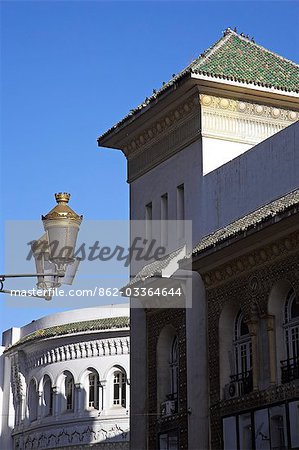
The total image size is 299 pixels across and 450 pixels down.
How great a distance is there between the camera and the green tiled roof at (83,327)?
3769 cm

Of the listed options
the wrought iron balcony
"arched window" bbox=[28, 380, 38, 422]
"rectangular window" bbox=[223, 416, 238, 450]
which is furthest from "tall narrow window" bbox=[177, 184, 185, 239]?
"arched window" bbox=[28, 380, 38, 422]

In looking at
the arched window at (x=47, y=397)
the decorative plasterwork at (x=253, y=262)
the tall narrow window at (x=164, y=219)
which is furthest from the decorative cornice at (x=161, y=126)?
the arched window at (x=47, y=397)

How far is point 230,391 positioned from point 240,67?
836 centimetres

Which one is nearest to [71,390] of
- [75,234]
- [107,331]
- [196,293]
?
[107,331]

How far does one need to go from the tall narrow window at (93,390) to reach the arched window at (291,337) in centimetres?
1834

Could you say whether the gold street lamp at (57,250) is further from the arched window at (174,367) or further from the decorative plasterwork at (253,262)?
the arched window at (174,367)

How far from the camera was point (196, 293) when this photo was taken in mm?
23766

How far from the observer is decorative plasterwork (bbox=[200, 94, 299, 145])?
2475 centimetres

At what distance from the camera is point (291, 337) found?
68.0ft

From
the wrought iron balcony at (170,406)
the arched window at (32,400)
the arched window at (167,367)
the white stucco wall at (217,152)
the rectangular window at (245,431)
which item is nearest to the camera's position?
the rectangular window at (245,431)

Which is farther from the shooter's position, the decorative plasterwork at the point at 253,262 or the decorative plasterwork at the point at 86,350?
the decorative plasterwork at the point at 86,350

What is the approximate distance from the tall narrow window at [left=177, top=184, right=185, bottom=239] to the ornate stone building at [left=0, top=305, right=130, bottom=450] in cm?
1271

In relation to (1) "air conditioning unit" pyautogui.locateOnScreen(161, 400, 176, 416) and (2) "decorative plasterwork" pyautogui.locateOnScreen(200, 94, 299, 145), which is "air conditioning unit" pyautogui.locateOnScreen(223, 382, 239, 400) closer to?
(1) "air conditioning unit" pyautogui.locateOnScreen(161, 400, 176, 416)

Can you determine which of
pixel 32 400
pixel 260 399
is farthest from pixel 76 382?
pixel 260 399
